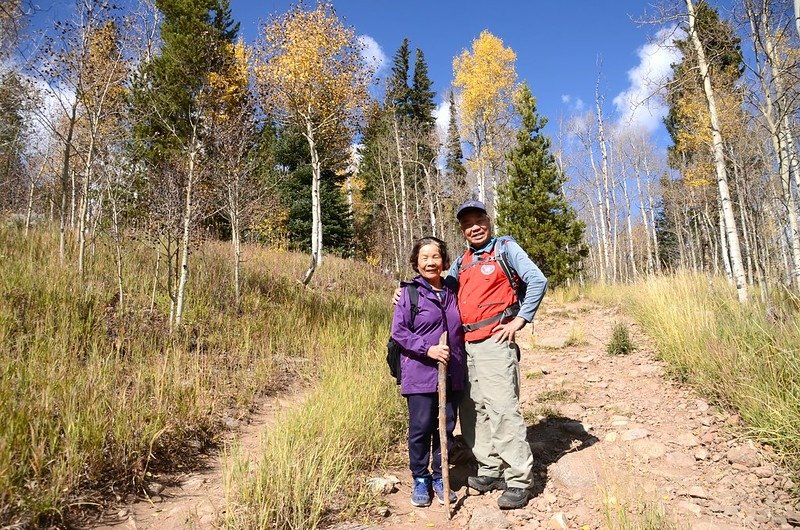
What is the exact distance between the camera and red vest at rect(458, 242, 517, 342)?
301 centimetres

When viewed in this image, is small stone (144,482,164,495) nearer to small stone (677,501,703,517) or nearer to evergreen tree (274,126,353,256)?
small stone (677,501,703,517)

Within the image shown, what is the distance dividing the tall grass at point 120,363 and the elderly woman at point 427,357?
1489 mm

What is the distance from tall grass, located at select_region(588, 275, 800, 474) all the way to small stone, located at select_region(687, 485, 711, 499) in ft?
1.92

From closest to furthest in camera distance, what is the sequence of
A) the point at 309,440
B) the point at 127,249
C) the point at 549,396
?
the point at 309,440 → the point at 549,396 → the point at 127,249

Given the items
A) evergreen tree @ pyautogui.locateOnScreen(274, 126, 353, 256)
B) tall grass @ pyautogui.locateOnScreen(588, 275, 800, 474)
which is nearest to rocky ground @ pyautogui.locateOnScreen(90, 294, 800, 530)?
tall grass @ pyautogui.locateOnScreen(588, 275, 800, 474)

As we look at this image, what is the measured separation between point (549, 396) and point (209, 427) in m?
3.52

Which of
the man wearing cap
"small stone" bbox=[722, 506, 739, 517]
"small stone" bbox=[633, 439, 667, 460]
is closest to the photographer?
"small stone" bbox=[722, 506, 739, 517]

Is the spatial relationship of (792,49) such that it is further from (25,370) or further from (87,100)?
(87,100)

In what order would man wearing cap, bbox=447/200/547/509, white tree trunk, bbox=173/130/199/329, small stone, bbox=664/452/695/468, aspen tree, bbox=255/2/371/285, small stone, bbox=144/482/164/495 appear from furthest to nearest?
1. aspen tree, bbox=255/2/371/285
2. white tree trunk, bbox=173/130/199/329
3. small stone, bbox=664/452/695/468
4. small stone, bbox=144/482/164/495
5. man wearing cap, bbox=447/200/547/509

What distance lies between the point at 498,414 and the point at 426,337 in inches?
28.0

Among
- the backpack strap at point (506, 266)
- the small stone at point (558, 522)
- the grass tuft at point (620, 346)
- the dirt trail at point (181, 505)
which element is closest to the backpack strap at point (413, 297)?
the backpack strap at point (506, 266)

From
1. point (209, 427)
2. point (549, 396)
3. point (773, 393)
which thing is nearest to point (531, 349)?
point (549, 396)

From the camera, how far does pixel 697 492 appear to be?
104 inches

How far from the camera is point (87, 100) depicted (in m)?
7.01
